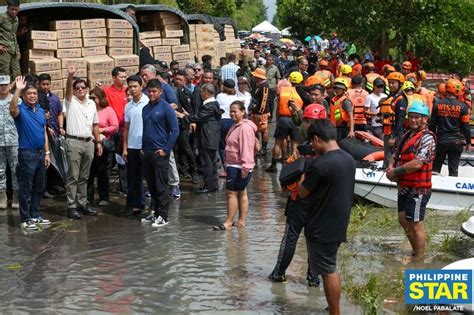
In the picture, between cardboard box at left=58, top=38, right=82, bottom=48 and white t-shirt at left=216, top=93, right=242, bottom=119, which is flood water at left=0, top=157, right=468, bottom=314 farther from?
cardboard box at left=58, top=38, right=82, bottom=48

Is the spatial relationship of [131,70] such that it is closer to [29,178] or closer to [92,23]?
[92,23]

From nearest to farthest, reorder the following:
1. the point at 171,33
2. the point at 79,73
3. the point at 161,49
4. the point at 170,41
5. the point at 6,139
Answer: the point at 6,139, the point at 79,73, the point at 161,49, the point at 170,41, the point at 171,33

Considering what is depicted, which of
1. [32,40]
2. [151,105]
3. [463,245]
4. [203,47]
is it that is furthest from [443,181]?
[203,47]

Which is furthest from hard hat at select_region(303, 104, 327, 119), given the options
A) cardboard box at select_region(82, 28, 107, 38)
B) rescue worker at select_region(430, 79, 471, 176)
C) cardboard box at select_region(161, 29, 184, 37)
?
cardboard box at select_region(161, 29, 184, 37)

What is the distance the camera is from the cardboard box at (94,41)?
14695 mm

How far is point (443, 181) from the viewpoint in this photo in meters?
11.7

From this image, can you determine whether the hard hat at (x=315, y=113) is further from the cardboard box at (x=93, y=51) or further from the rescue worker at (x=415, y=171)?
the cardboard box at (x=93, y=51)

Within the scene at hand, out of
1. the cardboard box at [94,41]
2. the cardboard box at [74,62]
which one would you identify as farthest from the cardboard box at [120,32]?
the cardboard box at [74,62]

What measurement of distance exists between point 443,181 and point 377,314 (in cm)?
479

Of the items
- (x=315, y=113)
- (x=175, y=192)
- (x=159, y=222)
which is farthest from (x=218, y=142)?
(x=315, y=113)

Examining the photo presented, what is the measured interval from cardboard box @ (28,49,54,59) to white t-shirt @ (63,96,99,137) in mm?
2988

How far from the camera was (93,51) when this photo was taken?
1484 centimetres

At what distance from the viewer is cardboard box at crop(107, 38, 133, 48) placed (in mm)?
15211

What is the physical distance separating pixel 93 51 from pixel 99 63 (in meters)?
0.52
